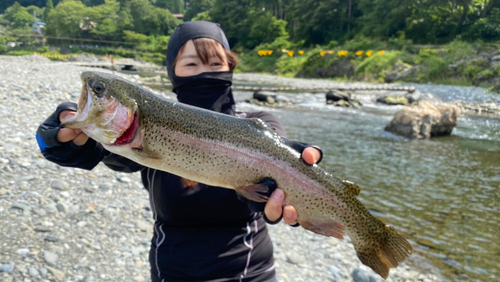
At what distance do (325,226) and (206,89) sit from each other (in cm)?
142

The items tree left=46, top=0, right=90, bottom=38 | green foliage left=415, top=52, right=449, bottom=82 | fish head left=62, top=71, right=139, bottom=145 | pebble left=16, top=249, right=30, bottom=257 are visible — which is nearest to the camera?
fish head left=62, top=71, right=139, bottom=145

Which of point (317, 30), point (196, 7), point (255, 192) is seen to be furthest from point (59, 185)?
point (196, 7)

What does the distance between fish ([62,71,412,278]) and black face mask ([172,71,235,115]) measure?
1.85 feet

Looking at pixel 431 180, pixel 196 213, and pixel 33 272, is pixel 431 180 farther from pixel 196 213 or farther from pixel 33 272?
pixel 33 272

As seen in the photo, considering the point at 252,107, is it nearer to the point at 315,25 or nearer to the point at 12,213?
the point at 12,213

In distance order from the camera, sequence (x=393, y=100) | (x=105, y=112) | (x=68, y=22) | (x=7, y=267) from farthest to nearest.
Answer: (x=68, y=22), (x=393, y=100), (x=7, y=267), (x=105, y=112)

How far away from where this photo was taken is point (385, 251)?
245 cm

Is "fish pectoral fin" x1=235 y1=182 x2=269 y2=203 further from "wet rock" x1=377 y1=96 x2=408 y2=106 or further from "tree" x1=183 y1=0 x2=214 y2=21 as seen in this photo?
"tree" x1=183 y1=0 x2=214 y2=21

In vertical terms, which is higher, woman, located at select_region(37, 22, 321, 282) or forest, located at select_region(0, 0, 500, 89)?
forest, located at select_region(0, 0, 500, 89)

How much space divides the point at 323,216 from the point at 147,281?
2.95 metres

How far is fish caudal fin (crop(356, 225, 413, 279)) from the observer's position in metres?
2.43

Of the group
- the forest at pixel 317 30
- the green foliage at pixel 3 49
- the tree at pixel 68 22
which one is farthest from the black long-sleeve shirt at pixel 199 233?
the tree at pixel 68 22

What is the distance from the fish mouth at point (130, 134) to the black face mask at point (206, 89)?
0.79m

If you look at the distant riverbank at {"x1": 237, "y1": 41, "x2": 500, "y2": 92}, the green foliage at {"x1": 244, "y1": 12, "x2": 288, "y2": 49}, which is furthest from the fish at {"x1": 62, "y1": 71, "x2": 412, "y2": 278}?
the green foliage at {"x1": 244, "y1": 12, "x2": 288, "y2": 49}
